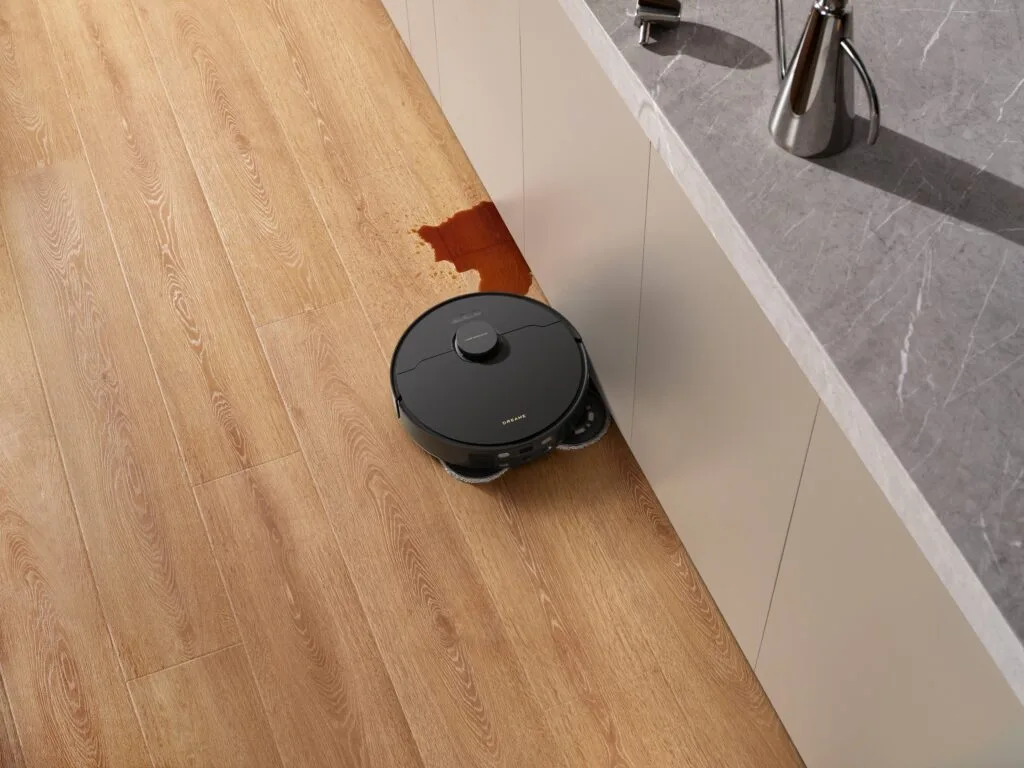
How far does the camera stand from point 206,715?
174 centimetres

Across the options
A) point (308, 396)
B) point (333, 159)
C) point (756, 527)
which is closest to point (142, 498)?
point (308, 396)

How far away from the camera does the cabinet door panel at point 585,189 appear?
5.10 ft

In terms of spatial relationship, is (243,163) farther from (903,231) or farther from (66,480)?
(903,231)

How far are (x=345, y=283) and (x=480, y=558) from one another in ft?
2.10

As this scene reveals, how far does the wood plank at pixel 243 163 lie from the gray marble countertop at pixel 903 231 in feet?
3.18

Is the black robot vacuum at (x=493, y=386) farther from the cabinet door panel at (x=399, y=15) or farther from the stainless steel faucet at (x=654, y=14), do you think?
the cabinet door panel at (x=399, y=15)

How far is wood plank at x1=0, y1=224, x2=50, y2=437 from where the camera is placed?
A: 205 cm

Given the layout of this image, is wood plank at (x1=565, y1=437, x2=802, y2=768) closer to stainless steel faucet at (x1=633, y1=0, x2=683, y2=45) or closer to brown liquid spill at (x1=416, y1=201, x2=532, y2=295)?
brown liquid spill at (x1=416, y1=201, x2=532, y2=295)

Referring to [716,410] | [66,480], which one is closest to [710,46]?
[716,410]

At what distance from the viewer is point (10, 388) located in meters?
2.09

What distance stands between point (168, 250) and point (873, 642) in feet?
5.14

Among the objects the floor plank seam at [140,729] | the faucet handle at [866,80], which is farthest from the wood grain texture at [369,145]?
the faucet handle at [866,80]

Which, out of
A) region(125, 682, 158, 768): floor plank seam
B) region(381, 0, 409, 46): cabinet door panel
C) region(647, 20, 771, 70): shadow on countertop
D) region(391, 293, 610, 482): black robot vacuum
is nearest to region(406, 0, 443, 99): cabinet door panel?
region(381, 0, 409, 46): cabinet door panel

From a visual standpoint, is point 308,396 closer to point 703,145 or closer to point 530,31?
point 530,31
